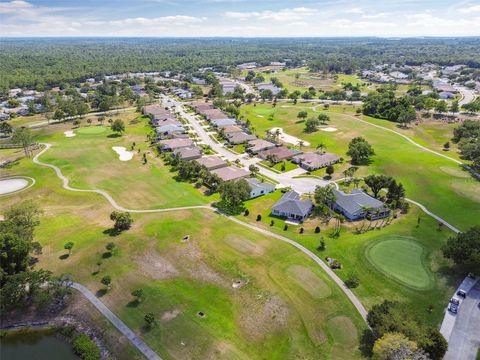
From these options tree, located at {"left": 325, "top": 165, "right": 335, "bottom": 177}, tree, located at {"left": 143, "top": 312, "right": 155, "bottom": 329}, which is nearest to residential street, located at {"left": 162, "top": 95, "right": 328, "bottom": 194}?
tree, located at {"left": 325, "top": 165, "right": 335, "bottom": 177}

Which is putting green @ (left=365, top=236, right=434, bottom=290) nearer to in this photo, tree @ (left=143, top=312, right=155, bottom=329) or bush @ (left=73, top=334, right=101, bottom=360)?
tree @ (left=143, top=312, right=155, bottom=329)

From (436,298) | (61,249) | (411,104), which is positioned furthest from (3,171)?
(411,104)

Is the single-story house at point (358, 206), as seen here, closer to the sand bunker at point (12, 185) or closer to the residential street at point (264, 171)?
the residential street at point (264, 171)

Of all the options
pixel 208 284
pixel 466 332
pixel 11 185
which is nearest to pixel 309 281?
pixel 208 284

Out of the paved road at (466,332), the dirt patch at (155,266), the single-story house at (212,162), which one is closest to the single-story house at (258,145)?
the single-story house at (212,162)

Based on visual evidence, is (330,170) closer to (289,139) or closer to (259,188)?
(259,188)

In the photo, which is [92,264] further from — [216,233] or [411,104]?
[411,104]
